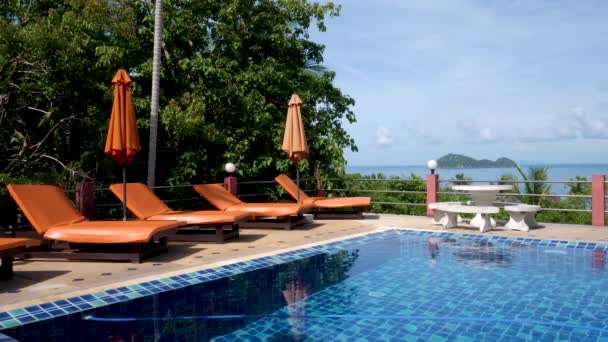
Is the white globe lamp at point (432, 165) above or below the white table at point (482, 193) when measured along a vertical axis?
above

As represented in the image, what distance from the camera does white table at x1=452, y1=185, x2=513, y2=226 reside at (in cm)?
921

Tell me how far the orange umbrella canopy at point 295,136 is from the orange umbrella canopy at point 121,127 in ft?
12.1

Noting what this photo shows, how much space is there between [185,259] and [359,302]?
2.88m

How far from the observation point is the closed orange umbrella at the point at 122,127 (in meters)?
7.14

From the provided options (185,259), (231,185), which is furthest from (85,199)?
(231,185)

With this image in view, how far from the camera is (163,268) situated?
6.06m

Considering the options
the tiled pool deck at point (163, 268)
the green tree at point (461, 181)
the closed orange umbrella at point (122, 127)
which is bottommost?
the tiled pool deck at point (163, 268)

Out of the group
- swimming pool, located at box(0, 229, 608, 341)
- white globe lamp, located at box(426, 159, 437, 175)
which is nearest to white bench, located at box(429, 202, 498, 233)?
white globe lamp, located at box(426, 159, 437, 175)

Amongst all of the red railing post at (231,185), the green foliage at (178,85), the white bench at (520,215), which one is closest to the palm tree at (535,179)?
the white bench at (520,215)

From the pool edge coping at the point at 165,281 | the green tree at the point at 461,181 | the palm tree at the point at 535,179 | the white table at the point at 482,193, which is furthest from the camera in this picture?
the palm tree at the point at 535,179

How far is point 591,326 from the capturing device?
13.4 feet

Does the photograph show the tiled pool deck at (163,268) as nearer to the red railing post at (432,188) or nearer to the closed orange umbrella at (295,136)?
the red railing post at (432,188)

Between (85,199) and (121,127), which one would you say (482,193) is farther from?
(85,199)

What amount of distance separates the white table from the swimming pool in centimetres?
223
